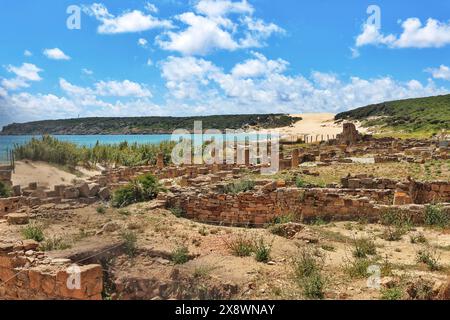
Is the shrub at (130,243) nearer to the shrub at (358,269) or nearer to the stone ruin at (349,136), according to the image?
the shrub at (358,269)

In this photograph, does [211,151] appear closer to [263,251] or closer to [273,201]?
[273,201]

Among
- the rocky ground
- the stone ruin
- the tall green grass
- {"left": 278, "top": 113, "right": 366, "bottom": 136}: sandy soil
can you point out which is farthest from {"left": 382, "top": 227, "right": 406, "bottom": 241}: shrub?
{"left": 278, "top": 113, "right": 366, "bottom": 136}: sandy soil

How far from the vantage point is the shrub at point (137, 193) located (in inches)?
536

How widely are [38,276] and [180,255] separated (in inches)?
86.3

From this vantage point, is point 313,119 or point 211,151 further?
point 313,119

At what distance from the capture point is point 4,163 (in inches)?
1075

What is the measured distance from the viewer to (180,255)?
7262 mm

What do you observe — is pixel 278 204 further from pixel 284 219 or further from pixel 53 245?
pixel 53 245

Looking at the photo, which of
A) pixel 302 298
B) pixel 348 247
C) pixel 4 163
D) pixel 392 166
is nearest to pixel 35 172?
pixel 4 163

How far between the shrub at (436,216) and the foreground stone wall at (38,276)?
26.1ft

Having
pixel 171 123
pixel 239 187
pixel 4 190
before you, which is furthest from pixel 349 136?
pixel 171 123

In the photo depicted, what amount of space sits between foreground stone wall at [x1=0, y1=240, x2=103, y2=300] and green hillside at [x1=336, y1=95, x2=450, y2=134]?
181 ft
